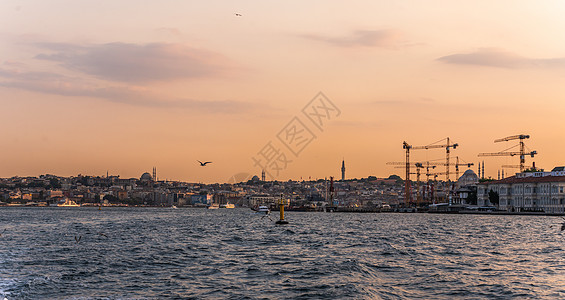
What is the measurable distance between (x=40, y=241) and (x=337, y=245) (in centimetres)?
2309

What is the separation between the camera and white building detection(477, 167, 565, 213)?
13462 cm

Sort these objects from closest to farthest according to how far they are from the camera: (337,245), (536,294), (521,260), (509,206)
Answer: (536,294) < (521,260) < (337,245) < (509,206)

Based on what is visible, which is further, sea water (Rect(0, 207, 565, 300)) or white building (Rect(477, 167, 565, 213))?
white building (Rect(477, 167, 565, 213))

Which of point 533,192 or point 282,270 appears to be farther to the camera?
point 533,192

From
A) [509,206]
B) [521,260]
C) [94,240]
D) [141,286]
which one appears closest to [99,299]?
[141,286]

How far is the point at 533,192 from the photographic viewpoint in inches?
5586

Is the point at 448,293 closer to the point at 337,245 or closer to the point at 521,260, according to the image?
the point at 521,260

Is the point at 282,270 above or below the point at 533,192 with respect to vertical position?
below

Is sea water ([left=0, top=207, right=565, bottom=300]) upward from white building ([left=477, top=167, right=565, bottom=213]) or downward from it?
downward

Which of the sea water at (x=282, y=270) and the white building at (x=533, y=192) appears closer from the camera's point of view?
the sea water at (x=282, y=270)

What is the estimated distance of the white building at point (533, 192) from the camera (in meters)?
135

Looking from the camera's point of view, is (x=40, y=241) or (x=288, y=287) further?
(x=40, y=241)

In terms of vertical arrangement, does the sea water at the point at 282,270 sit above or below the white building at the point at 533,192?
below

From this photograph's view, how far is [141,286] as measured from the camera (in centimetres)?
2706
